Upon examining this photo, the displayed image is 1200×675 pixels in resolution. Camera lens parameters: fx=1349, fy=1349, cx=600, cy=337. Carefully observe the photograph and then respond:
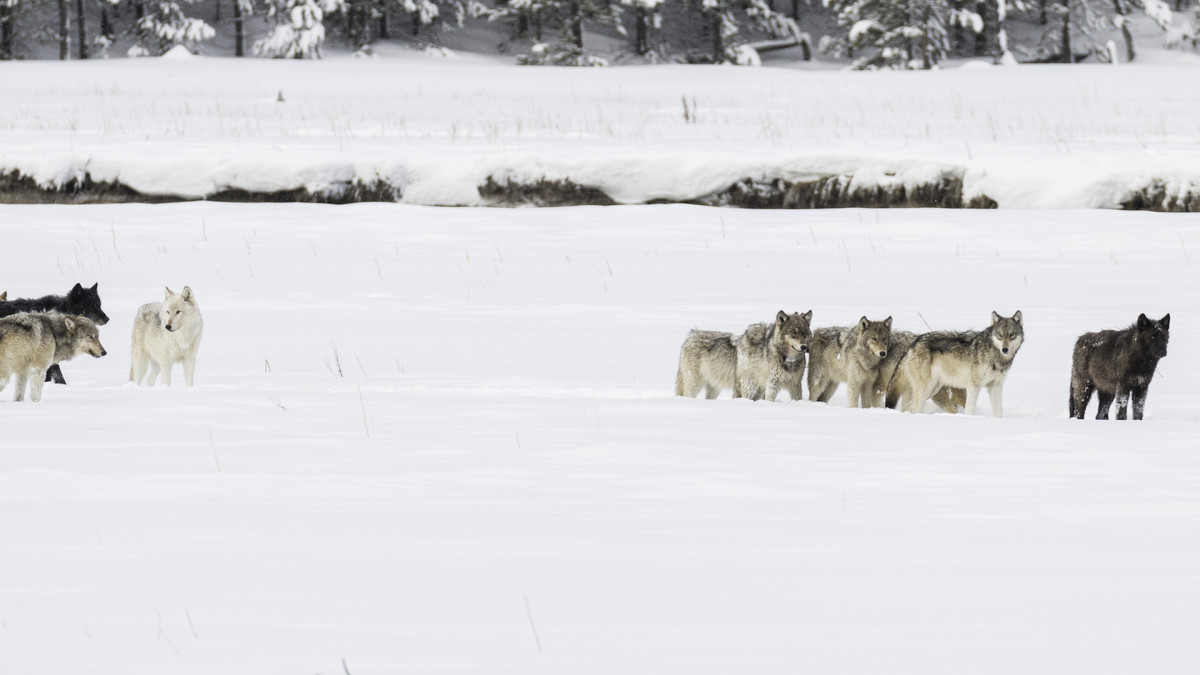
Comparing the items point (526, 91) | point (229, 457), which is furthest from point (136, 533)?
point (526, 91)

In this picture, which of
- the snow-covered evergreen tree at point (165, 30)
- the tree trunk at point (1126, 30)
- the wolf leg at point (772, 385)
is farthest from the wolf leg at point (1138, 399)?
the snow-covered evergreen tree at point (165, 30)

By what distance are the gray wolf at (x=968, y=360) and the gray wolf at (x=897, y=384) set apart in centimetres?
18

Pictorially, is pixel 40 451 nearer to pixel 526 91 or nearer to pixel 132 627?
pixel 132 627

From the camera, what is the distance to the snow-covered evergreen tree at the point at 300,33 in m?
49.8

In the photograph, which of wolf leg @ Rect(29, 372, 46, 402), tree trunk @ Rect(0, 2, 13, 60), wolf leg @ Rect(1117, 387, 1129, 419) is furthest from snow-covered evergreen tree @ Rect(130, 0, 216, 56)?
wolf leg @ Rect(1117, 387, 1129, 419)

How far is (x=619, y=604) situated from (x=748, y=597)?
42 centimetres

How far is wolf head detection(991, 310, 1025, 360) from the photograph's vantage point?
9.41m

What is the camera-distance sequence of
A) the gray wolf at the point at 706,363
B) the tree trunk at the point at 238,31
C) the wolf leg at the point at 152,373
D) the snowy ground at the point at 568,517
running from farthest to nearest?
the tree trunk at the point at 238,31, the wolf leg at the point at 152,373, the gray wolf at the point at 706,363, the snowy ground at the point at 568,517

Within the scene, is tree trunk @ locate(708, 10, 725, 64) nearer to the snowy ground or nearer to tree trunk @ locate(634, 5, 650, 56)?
tree trunk @ locate(634, 5, 650, 56)

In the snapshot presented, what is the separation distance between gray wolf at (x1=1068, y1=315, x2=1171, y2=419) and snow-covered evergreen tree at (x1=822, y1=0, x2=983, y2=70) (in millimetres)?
39187

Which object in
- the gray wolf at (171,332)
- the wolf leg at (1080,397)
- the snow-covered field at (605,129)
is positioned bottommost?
the wolf leg at (1080,397)

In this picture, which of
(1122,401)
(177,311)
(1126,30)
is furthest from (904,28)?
(177,311)

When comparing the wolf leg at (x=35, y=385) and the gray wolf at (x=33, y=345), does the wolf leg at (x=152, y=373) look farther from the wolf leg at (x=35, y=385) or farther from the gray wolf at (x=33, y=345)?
the wolf leg at (x=35, y=385)

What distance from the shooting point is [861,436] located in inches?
295
